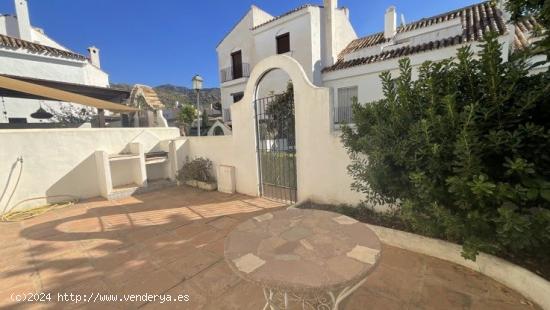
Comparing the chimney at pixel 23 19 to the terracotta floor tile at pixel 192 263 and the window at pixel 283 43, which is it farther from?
the terracotta floor tile at pixel 192 263

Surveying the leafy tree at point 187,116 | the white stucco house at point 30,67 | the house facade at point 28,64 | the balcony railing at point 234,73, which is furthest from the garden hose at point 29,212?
the leafy tree at point 187,116

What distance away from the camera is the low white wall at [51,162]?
5772 mm

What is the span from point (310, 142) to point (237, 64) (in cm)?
1598

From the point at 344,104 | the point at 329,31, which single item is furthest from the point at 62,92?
the point at 329,31

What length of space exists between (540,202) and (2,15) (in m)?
22.4

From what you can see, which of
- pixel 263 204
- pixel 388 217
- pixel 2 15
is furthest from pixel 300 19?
pixel 2 15

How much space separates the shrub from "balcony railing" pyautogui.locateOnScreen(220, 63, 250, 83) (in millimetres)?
12223

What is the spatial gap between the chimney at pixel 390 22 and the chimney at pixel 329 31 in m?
2.89

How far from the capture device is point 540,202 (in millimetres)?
2266

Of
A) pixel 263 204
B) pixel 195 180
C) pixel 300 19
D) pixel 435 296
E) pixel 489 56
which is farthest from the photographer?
pixel 300 19

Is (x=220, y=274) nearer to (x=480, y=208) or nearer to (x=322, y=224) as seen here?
(x=322, y=224)

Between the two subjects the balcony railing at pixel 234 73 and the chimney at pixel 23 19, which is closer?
the chimney at pixel 23 19

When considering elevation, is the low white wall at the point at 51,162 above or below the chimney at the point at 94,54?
below

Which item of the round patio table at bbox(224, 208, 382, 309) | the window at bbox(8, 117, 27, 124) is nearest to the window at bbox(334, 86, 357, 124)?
the round patio table at bbox(224, 208, 382, 309)
